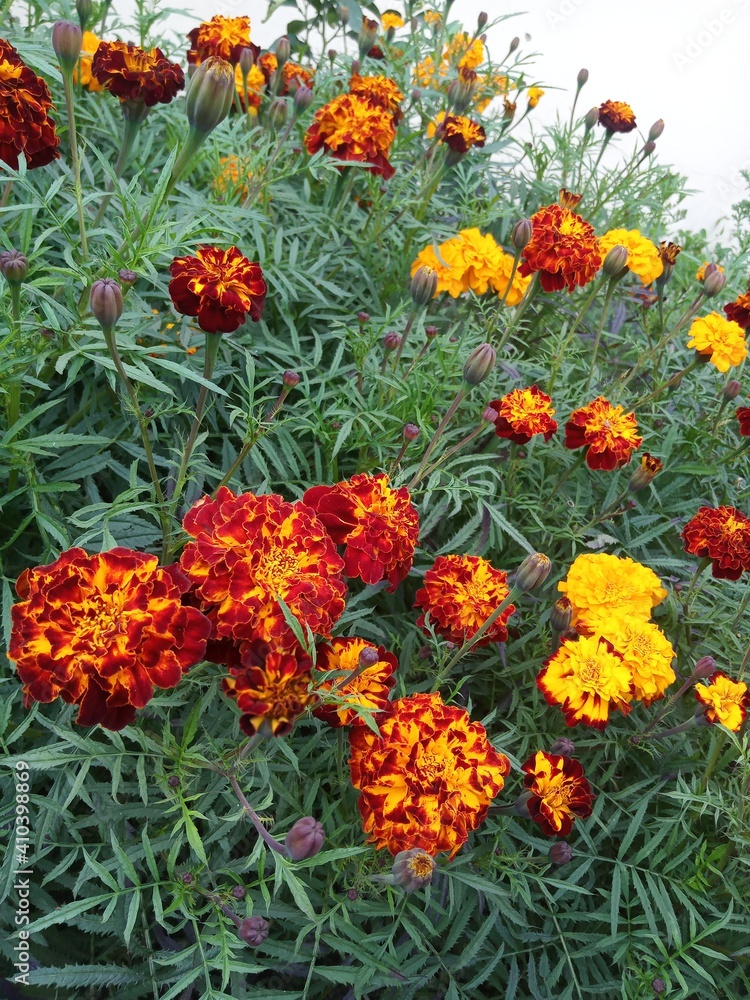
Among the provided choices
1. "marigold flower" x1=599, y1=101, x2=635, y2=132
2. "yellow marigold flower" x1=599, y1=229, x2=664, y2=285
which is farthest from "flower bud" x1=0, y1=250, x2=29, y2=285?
"marigold flower" x1=599, y1=101, x2=635, y2=132

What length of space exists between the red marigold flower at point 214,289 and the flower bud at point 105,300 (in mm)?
81

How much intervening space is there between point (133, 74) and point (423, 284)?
429 mm

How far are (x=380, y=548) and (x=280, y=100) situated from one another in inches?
32.1

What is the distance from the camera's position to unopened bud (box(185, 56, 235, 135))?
28.5 inches

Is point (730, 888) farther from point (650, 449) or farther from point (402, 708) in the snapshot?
point (650, 449)

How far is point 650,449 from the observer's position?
4.63 feet

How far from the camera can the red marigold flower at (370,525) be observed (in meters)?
0.75

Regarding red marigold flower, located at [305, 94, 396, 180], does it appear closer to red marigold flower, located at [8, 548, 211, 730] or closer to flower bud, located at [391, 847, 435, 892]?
red marigold flower, located at [8, 548, 211, 730]

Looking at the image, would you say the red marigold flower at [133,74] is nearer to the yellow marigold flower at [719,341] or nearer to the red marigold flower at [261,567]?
the red marigold flower at [261,567]

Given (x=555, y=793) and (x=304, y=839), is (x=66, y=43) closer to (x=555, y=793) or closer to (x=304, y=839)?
(x=304, y=839)

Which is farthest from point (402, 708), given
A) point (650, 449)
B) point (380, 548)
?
point (650, 449)

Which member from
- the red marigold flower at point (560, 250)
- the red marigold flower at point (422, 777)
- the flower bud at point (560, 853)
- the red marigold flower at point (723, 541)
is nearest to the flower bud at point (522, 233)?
the red marigold flower at point (560, 250)

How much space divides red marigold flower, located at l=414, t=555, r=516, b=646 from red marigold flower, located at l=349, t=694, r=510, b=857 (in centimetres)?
14

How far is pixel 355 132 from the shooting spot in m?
1.21
